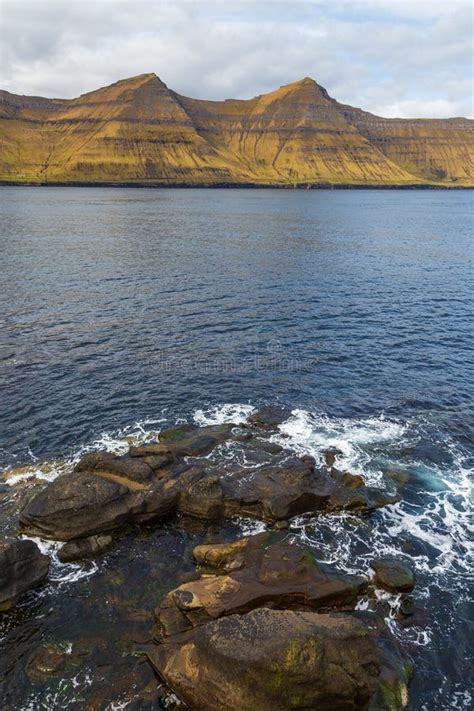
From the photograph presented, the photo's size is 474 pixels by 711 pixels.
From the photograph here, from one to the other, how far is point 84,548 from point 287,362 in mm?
31003

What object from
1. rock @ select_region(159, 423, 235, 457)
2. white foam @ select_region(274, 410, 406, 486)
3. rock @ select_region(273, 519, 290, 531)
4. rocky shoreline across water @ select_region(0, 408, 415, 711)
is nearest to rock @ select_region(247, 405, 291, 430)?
white foam @ select_region(274, 410, 406, 486)

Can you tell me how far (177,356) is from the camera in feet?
174

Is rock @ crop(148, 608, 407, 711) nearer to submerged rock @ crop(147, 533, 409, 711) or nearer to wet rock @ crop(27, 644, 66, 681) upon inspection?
submerged rock @ crop(147, 533, 409, 711)

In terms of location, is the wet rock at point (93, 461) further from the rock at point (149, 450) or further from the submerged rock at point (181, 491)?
the rock at point (149, 450)

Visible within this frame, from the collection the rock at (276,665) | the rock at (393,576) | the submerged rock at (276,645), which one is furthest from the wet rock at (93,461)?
the rock at (393,576)

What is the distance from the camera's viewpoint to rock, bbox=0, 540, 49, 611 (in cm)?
2295

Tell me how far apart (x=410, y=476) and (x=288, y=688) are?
63.4ft

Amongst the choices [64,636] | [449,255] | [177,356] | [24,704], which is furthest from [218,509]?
[449,255]

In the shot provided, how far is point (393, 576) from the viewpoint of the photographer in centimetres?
2475

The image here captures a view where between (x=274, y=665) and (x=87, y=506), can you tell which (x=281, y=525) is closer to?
(x=274, y=665)

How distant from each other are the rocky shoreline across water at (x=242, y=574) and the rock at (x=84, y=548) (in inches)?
2.2

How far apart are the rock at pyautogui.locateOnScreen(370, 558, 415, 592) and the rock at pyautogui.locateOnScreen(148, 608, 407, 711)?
4.54 metres

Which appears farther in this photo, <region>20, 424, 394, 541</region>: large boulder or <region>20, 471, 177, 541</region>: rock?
<region>20, 424, 394, 541</region>: large boulder

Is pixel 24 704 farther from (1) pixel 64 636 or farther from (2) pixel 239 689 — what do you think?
(2) pixel 239 689
